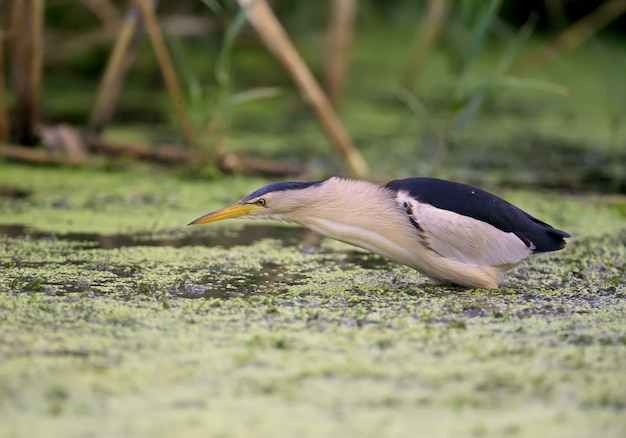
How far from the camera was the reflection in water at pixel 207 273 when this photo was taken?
3.23m

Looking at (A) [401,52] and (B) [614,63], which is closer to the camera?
(B) [614,63]

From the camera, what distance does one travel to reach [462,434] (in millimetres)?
2053

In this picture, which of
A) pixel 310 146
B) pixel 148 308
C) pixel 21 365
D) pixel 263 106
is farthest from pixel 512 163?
pixel 21 365

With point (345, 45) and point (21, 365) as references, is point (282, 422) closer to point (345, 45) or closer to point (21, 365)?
point (21, 365)

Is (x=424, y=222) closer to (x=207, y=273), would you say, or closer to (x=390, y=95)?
(x=207, y=273)

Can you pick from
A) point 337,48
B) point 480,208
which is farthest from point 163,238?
point 337,48

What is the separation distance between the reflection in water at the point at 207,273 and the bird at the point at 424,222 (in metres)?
0.22

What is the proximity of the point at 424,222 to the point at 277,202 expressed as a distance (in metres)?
0.46

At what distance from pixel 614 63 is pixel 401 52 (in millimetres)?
1722

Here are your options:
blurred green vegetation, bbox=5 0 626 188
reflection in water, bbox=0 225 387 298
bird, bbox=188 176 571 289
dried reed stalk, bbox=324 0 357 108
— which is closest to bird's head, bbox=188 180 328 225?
bird, bbox=188 176 571 289

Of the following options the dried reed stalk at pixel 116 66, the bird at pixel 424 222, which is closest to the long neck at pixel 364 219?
the bird at pixel 424 222

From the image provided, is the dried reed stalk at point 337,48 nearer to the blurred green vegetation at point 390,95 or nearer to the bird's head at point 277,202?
the blurred green vegetation at point 390,95

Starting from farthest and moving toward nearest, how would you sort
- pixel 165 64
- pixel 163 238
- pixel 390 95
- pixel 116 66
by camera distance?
pixel 390 95
pixel 116 66
pixel 165 64
pixel 163 238

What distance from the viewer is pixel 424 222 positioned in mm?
3217
